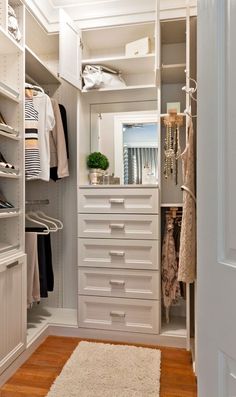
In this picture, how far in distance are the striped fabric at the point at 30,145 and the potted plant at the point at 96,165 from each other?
0.54 metres

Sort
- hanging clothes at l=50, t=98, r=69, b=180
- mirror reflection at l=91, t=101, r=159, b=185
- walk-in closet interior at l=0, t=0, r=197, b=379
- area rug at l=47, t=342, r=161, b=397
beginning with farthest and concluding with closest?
mirror reflection at l=91, t=101, r=159, b=185 → hanging clothes at l=50, t=98, r=69, b=180 → walk-in closet interior at l=0, t=0, r=197, b=379 → area rug at l=47, t=342, r=161, b=397

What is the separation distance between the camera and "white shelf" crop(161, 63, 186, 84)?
224 cm

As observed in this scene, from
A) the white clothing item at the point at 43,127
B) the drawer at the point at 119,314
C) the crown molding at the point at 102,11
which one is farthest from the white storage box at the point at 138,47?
the drawer at the point at 119,314

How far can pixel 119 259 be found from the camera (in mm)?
2342

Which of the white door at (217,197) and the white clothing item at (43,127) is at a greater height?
the white clothing item at (43,127)

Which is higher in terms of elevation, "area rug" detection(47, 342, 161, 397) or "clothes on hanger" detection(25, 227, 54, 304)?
"clothes on hanger" detection(25, 227, 54, 304)

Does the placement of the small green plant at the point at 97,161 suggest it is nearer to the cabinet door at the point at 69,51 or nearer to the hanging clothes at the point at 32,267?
the cabinet door at the point at 69,51

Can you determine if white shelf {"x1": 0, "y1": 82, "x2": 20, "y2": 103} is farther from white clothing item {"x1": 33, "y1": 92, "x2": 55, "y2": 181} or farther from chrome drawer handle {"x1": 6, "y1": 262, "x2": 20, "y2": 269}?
chrome drawer handle {"x1": 6, "y1": 262, "x2": 20, "y2": 269}

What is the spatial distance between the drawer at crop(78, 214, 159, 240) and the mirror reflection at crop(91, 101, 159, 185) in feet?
1.43

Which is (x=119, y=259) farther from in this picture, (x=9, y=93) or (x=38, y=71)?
(x=38, y=71)

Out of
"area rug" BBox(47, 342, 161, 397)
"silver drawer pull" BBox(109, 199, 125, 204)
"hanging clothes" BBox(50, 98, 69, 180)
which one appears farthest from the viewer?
"hanging clothes" BBox(50, 98, 69, 180)

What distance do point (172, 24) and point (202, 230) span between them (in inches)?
81.9

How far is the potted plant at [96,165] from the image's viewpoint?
2529 millimetres

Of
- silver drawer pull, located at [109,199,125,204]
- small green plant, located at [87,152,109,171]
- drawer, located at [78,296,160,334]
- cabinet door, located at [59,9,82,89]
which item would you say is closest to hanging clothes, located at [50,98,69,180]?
small green plant, located at [87,152,109,171]
